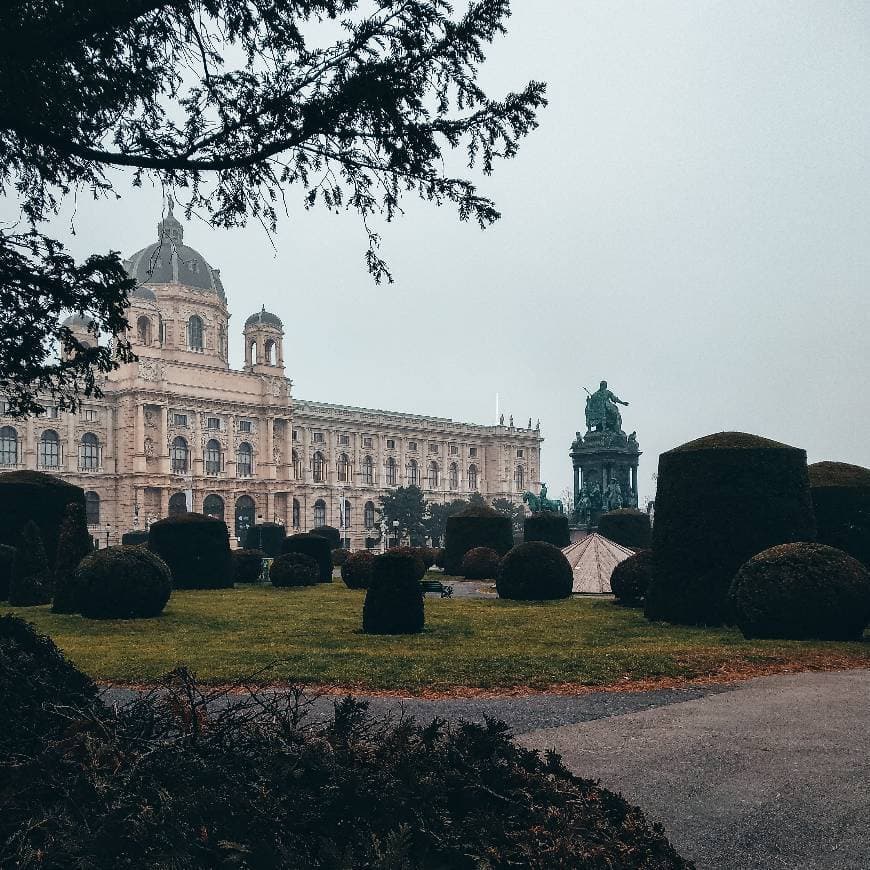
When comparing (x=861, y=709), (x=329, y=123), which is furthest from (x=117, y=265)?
(x=861, y=709)

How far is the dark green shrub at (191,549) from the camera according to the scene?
26.0m

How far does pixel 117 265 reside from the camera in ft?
18.6

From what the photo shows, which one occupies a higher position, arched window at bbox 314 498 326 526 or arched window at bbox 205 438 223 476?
arched window at bbox 205 438 223 476

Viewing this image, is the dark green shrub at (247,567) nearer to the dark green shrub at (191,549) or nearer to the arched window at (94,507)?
the dark green shrub at (191,549)

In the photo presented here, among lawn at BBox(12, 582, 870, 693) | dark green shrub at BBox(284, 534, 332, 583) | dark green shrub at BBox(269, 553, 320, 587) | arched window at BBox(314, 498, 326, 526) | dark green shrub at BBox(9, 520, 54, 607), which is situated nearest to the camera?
lawn at BBox(12, 582, 870, 693)

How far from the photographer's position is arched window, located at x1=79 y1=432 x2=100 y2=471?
69250 millimetres

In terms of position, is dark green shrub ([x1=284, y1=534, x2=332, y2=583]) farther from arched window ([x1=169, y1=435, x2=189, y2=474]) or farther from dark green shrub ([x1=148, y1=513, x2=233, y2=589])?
arched window ([x1=169, y1=435, x2=189, y2=474])

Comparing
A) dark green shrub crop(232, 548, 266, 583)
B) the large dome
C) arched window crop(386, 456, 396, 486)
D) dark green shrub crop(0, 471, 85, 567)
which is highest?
the large dome

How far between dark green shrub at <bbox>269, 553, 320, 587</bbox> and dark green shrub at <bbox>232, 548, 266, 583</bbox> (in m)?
Result: 2.23

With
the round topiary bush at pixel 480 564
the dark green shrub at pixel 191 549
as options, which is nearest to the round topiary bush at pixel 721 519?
the round topiary bush at pixel 480 564

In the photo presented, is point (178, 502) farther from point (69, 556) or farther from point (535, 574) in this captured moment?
point (535, 574)

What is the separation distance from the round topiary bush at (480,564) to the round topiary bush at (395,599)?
624 inches

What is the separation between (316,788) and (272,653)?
10221 millimetres

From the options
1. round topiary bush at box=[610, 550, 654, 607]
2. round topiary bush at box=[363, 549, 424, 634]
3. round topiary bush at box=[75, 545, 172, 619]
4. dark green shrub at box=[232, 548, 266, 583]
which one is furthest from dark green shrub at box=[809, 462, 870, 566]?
dark green shrub at box=[232, 548, 266, 583]
